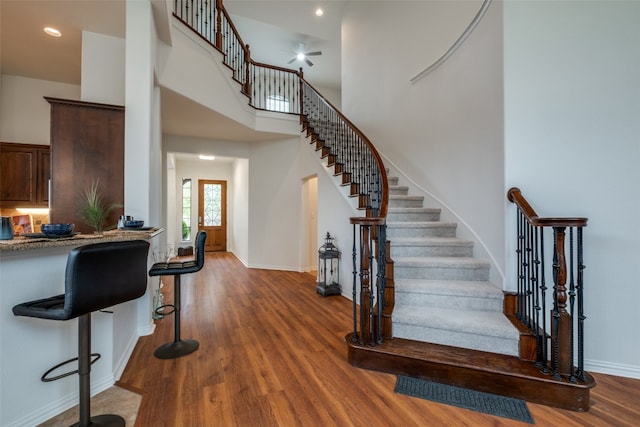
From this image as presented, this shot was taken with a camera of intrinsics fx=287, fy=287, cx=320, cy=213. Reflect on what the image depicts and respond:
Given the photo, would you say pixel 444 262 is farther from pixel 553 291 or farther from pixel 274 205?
pixel 274 205

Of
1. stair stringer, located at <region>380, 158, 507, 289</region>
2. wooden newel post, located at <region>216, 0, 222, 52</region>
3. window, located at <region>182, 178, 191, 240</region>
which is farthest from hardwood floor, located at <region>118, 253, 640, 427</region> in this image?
window, located at <region>182, 178, 191, 240</region>

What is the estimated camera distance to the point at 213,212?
911 centimetres

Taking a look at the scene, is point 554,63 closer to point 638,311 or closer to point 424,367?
point 638,311

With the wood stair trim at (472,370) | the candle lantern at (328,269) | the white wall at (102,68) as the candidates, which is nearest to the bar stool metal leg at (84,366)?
the wood stair trim at (472,370)

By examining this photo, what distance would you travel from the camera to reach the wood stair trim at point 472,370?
1.77m

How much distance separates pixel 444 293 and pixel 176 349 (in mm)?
2427

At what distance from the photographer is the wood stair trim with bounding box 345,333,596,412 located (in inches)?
69.9

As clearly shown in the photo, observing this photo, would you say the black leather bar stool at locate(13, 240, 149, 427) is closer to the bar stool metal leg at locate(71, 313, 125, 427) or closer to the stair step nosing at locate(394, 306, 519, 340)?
the bar stool metal leg at locate(71, 313, 125, 427)

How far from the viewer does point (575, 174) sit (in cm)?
223

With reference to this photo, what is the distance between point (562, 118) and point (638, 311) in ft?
5.01

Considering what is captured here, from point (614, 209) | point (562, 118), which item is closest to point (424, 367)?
point (614, 209)

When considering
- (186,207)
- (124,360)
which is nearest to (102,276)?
(124,360)

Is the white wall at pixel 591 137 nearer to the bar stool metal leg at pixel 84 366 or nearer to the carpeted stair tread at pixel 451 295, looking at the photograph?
the carpeted stair tread at pixel 451 295

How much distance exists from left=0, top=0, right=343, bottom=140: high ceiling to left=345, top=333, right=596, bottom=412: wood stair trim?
383 cm
